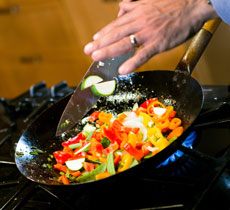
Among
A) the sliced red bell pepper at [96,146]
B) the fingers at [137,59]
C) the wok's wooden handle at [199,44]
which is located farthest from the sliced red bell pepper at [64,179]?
the wok's wooden handle at [199,44]

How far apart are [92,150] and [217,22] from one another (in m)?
0.54

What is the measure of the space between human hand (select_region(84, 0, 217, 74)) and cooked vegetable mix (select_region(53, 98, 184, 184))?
0.89 feet

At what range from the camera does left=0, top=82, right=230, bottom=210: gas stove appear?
82cm

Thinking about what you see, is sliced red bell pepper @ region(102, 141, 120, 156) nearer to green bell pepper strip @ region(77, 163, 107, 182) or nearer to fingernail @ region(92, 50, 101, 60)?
green bell pepper strip @ region(77, 163, 107, 182)

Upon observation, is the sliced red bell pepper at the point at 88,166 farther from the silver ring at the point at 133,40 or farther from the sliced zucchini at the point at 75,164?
the silver ring at the point at 133,40

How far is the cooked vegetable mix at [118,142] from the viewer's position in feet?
3.04

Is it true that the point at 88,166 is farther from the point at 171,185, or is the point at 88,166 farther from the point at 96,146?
the point at 171,185

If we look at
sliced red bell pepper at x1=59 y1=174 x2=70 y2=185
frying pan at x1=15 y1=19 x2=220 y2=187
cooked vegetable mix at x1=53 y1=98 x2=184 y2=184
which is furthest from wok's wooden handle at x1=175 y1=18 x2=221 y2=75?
sliced red bell pepper at x1=59 y1=174 x2=70 y2=185

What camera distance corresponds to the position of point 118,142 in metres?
1.02

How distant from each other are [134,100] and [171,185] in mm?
411

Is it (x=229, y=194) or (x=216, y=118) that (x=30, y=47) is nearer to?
(x=216, y=118)

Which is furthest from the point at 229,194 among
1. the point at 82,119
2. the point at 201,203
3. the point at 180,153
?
the point at 82,119

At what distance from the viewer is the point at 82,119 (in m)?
1.21

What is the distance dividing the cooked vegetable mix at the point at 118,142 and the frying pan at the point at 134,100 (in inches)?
1.6
